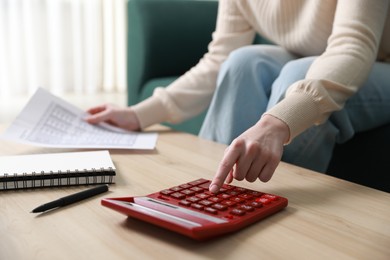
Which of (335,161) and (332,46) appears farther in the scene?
(335,161)

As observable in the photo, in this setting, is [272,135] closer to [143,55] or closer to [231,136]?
[231,136]

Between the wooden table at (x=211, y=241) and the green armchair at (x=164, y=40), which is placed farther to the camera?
the green armchair at (x=164, y=40)

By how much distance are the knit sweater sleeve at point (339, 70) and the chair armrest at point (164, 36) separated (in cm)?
103

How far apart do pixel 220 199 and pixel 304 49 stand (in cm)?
62

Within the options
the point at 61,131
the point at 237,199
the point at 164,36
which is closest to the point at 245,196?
the point at 237,199

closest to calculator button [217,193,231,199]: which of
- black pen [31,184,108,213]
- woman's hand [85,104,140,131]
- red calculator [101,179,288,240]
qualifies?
red calculator [101,179,288,240]

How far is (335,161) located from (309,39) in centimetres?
26

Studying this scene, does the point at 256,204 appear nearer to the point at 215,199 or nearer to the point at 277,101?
the point at 215,199

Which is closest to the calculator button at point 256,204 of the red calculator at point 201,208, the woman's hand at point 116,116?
the red calculator at point 201,208

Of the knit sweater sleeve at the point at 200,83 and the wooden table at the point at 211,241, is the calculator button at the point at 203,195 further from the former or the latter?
the knit sweater sleeve at the point at 200,83

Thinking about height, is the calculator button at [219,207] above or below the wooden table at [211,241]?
above

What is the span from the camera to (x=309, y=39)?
100 centimetres

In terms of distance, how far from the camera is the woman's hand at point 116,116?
1.00m

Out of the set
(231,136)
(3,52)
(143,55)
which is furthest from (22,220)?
(3,52)
